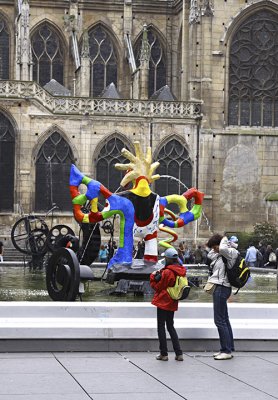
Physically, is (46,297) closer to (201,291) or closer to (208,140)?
(201,291)

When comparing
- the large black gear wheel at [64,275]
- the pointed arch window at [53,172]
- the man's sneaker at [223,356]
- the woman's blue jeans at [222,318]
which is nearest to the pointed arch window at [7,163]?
the pointed arch window at [53,172]

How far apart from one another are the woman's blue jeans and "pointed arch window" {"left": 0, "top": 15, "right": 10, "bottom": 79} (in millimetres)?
41054

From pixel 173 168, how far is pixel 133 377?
119 feet

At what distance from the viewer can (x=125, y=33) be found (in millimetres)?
56219

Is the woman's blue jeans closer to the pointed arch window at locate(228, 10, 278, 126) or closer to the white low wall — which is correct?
the white low wall

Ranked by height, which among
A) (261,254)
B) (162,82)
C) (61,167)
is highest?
(162,82)

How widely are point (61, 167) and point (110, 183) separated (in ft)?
8.00

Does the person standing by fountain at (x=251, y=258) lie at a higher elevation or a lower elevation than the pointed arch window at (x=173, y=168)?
lower

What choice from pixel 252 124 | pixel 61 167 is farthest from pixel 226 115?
pixel 61 167

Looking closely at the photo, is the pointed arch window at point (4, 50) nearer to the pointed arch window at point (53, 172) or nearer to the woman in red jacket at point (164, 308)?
the pointed arch window at point (53, 172)

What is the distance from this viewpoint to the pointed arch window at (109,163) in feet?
161

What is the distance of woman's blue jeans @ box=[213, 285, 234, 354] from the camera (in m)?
15.5

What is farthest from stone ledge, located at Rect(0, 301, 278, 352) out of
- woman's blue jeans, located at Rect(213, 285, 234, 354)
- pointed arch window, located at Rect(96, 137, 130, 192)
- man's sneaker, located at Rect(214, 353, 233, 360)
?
pointed arch window, located at Rect(96, 137, 130, 192)

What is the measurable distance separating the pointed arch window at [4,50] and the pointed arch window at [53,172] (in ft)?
27.3
